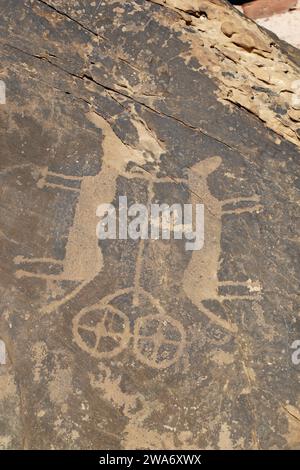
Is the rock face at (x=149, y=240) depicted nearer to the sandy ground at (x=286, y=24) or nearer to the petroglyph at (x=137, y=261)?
the petroglyph at (x=137, y=261)

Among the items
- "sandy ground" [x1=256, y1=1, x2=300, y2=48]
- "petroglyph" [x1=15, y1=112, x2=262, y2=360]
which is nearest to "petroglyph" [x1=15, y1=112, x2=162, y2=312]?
"petroglyph" [x1=15, y1=112, x2=262, y2=360]

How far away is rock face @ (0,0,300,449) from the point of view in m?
2.64

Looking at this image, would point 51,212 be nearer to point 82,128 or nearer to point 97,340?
point 82,128

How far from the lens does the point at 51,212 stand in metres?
2.77

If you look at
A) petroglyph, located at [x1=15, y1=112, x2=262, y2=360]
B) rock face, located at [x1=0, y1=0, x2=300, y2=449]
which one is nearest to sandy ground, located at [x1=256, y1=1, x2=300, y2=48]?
rock face, located at [x1=0, y1=0, x2=300, y2=449]

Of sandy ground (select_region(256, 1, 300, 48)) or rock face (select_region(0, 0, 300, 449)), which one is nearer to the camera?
rock face (select_region(0, 0, 300, 449))

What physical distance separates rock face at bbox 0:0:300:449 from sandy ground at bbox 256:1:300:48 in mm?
2105

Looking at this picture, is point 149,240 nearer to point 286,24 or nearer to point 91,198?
point 91,198

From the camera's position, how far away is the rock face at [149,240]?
104 inches

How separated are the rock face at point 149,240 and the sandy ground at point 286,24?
6.91 feet

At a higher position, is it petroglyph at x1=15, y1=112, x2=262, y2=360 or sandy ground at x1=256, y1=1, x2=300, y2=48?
sandy ground at x1=256, y1=1, x2=300, y2=48

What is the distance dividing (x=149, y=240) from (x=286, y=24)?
2.83 metres

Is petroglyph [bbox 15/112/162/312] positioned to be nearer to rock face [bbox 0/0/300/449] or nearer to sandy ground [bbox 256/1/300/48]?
rock face [bbox 0/0/300/449]
